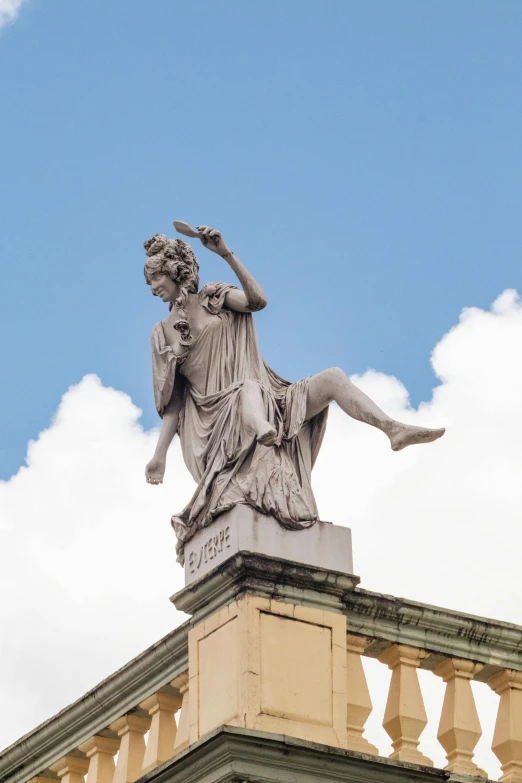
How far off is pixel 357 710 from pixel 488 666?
3.77 ft

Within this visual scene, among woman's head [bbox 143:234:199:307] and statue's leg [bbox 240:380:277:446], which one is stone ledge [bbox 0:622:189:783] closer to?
statue's leg [bbox 240:380:277:446]

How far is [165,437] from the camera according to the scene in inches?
540

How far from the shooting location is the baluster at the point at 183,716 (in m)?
12.5

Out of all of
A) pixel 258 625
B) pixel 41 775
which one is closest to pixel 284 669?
pixel 258 625

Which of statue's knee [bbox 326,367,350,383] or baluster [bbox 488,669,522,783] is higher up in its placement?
statue's knee [bbox 326,367,350,383]

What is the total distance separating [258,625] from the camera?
1193cm

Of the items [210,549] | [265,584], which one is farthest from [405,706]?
[210,549]

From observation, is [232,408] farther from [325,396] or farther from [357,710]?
[357,710]

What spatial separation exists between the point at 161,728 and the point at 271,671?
5.17 ft

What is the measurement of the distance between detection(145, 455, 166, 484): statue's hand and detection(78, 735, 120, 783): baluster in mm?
1957

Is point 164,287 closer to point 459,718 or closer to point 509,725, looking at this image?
point 459,718

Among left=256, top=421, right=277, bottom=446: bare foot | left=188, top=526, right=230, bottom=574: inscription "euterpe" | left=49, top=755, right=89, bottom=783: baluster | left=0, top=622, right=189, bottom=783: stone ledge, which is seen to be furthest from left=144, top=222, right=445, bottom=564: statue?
left=49, top=755, right=89, bottom=783: baluster

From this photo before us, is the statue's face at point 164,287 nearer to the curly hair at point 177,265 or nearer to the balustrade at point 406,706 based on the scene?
the curly hair at point 177,265

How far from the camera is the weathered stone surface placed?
12.3 meters
